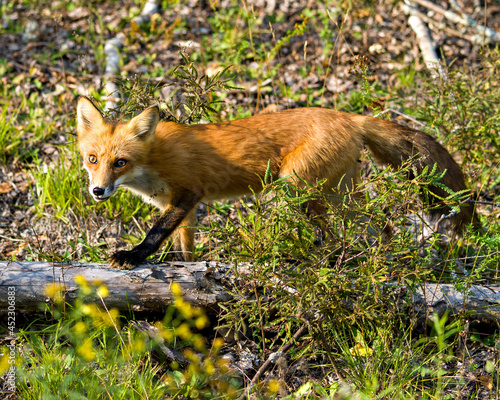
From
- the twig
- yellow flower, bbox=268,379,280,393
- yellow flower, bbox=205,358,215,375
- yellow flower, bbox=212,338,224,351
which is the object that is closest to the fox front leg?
yellow flower, bbox=212,338,224,351

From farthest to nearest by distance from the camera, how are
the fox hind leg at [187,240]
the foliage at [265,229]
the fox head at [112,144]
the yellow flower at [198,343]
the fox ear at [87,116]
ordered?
the fox hind leg at [187,240]
the fox ear at [87,116]
the fox head at [112,144]
the yellow flower at [198,343]
the foliage at [265,229]

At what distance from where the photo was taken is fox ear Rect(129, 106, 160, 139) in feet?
12.1

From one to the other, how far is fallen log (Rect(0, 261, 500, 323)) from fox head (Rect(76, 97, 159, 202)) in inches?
24.7

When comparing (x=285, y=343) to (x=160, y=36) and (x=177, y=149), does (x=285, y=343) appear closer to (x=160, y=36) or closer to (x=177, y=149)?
(x=177, y=149)

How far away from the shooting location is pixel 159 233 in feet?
12.5

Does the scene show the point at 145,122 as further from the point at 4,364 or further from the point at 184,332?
the point at 4,364

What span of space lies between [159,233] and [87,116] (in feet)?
3.84

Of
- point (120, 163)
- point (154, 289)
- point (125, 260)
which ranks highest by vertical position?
point (120, 163)

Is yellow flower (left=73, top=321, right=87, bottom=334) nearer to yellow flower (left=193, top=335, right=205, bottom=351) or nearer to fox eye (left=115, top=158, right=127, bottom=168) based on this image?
yellow flower (left=193, top=335, right=205, bottom=351)

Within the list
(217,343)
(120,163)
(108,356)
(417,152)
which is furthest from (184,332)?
(417,152)

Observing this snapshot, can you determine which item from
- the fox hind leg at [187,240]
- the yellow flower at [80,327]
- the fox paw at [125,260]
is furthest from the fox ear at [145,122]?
the yellow flower at [80,327]

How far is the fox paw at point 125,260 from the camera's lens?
348 centimetres

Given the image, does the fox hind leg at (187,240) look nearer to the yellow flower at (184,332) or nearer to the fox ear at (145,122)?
the fox ear at (145,122)

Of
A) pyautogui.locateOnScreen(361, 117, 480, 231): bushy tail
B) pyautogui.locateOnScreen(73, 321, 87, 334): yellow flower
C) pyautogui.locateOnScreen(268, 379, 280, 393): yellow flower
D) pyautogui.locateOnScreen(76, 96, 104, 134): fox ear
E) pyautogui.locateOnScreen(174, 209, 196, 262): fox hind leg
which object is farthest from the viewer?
pyautogui.locateOnScreen(174, 209, 196, 262): fox hind leg
